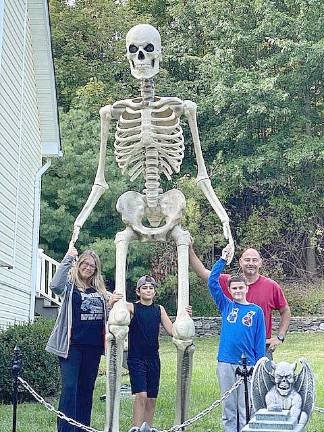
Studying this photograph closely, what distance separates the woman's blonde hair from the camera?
24.6 feet

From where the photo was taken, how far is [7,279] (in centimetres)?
1503

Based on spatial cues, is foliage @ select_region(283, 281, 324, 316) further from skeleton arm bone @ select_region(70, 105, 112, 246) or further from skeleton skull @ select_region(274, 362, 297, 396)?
skeleton skull @ select_region(274, 362, 297, 396)

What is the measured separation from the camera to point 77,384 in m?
7.47

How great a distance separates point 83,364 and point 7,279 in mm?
7829

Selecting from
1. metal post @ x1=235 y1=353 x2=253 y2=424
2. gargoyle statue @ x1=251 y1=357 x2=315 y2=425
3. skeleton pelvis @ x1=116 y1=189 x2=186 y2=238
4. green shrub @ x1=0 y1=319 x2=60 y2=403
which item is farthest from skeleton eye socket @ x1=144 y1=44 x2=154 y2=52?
green shrub @ x1=0 y1=319 x2=60 y2=403

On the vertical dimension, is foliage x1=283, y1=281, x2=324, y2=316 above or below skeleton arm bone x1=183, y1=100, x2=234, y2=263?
above

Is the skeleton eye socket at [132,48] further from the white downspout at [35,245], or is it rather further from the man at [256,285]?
the white downspout at [35,245]

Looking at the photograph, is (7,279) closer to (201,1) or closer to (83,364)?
(83,364)

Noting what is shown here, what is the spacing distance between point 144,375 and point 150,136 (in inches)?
93.8

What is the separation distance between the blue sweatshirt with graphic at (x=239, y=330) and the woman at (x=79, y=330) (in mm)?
1058

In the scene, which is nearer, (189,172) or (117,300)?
(117,300)

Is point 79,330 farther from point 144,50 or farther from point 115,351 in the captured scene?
point 144,50

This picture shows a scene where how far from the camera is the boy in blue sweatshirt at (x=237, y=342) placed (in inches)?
284

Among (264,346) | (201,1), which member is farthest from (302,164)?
(264,346)
